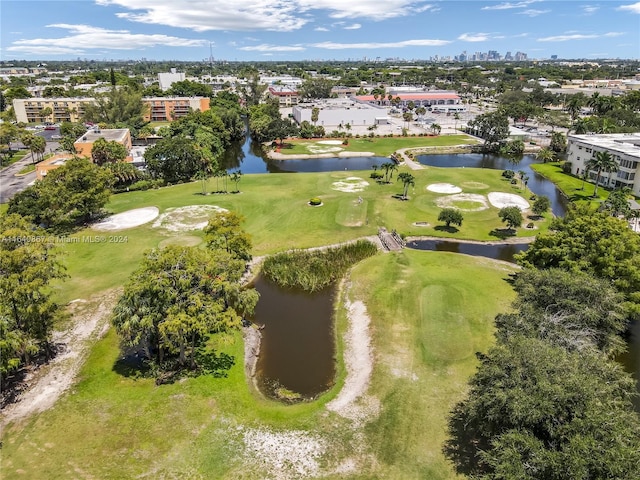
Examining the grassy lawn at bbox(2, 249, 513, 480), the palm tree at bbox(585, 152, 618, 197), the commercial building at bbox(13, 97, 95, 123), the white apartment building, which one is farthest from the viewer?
the commercial building at bbox(13, 97, 95, 123)

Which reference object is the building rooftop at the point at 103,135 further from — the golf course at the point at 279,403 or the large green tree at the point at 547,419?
the large green tree at the point at 547,419

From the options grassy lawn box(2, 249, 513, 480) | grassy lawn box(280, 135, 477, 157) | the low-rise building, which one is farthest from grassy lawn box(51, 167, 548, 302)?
the low-rise building

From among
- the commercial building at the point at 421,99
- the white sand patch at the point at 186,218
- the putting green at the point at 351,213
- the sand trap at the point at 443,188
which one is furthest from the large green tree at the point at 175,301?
the commercial building at the point at 421,99

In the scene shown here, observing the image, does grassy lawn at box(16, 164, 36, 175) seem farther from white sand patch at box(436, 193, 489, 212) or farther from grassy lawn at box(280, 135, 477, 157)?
white sand patch at box(436, 193, 489, 212)

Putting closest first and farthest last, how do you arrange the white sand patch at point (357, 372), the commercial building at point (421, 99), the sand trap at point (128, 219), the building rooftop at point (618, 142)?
the white sand patch at point (357, 372)
the sand trap at point (128, 219)
the building rooftop at point (618, 142)
the commercial building at point (421, 99)

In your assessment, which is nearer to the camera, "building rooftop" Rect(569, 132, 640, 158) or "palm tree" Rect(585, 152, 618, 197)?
"palm tree" Rect(585, 152, 618, 197)

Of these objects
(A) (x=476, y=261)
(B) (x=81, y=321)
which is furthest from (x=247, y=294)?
(A) (x=476, y=261)
